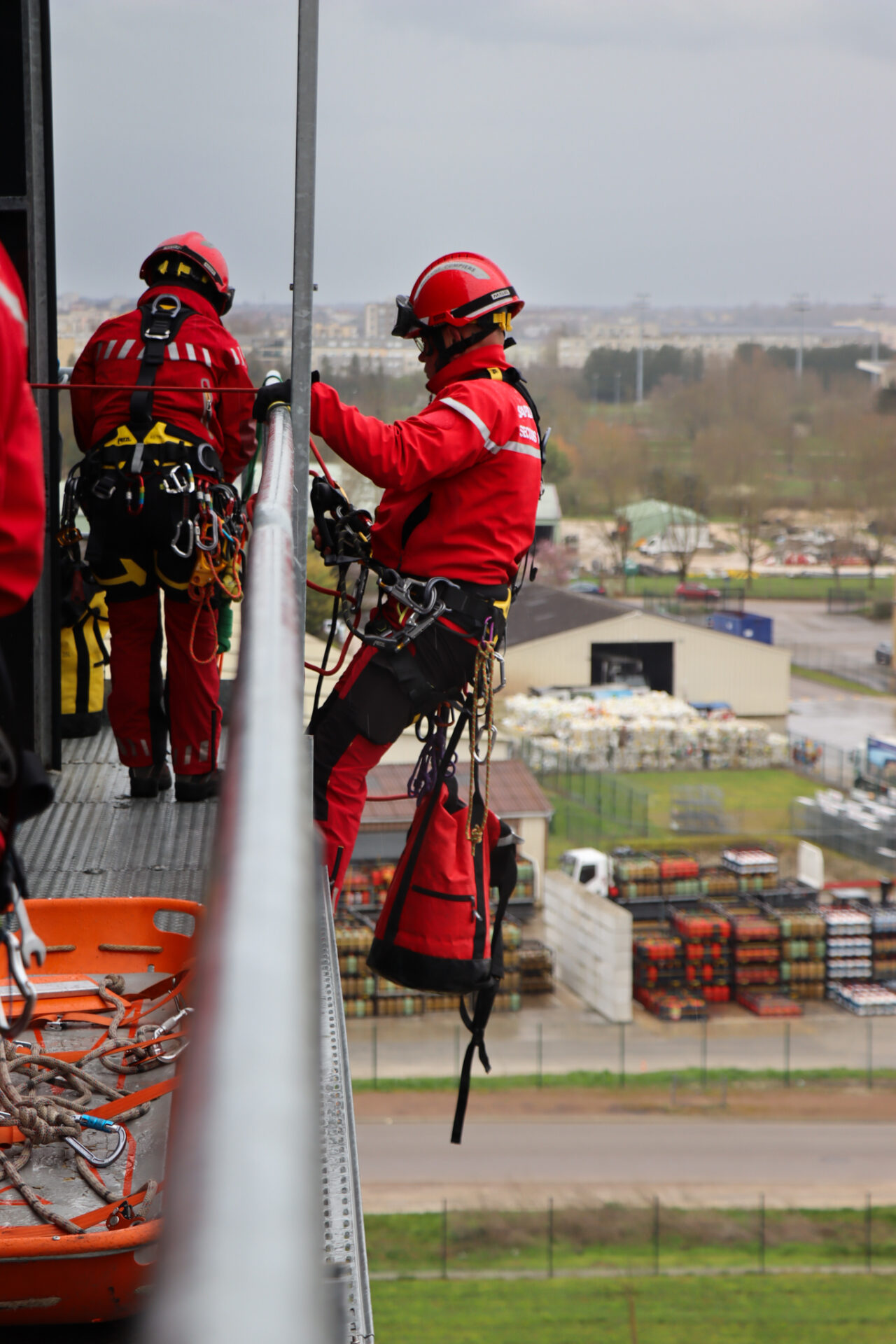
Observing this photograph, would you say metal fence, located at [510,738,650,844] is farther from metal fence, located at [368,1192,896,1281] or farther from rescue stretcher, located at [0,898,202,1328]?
rescue stretcher, located at [0,898,202,1328]

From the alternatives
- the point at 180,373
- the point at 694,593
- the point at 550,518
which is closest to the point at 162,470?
the point at 180,373

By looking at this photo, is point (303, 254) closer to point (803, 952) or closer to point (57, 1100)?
point (57, 1100)

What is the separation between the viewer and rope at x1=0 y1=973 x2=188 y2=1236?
2418 millimetres

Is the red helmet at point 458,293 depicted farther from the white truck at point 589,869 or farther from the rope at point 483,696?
the white truck at point 589,869

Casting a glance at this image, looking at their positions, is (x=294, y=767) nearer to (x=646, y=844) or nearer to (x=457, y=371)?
(x=457, y=371)

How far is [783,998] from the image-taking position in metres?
29.7

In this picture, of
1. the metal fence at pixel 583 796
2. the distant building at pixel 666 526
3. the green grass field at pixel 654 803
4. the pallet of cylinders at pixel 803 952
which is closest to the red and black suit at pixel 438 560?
the pallet of cylinders at pixel 803 952

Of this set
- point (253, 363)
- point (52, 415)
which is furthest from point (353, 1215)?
point (253, 363)

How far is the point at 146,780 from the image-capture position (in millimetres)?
4863

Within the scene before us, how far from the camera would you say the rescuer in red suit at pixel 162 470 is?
14.6 feet

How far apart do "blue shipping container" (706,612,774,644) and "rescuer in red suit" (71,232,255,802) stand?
173ft

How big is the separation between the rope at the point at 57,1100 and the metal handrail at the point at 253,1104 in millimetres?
1713

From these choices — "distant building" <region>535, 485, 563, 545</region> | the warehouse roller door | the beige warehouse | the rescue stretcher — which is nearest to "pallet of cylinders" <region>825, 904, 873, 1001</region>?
the beige warehouse

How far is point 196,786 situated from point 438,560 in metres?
1.22
